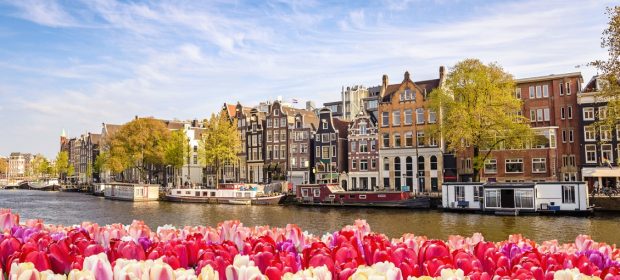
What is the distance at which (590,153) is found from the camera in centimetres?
5147

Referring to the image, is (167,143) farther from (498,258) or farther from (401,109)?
(498,258)

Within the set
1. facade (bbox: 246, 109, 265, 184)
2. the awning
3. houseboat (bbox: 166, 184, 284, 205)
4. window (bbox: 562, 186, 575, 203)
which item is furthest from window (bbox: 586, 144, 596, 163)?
facade (bbox: 246, 109, 265, 184)

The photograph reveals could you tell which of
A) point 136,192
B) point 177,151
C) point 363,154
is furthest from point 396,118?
point 136,192

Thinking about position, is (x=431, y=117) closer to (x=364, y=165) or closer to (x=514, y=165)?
(x=364, y=165)

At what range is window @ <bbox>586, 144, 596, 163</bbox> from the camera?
5125 centimetres

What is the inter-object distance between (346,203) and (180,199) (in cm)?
2214

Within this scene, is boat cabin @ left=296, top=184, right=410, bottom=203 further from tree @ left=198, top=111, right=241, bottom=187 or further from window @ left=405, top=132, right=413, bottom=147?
tree @ left=198, top=111, right=241, bottom=187

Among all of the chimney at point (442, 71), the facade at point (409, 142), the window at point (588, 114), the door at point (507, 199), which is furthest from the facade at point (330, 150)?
the window at point (588, 114)

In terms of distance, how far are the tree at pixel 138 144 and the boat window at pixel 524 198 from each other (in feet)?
177

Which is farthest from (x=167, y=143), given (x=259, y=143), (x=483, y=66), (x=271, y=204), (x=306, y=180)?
(x=483, y=66)

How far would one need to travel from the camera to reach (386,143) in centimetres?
6306

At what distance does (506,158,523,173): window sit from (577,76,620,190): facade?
18.0 feet

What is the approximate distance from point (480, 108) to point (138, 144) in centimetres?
5419

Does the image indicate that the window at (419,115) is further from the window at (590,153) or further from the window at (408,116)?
the window at (590,153)
